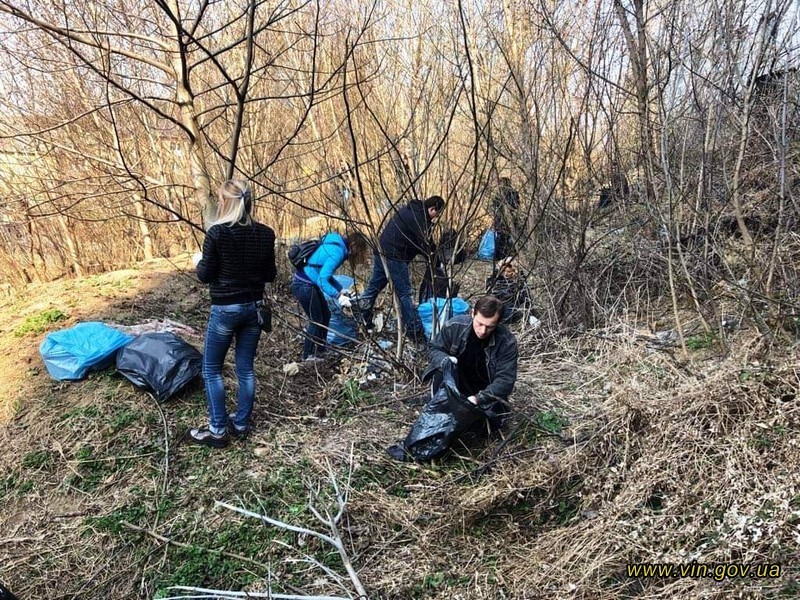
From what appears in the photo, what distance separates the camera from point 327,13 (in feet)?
19.7

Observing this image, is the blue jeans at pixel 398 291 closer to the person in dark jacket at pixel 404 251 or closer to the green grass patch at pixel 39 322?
the person in dark jacket at pixel 404 251

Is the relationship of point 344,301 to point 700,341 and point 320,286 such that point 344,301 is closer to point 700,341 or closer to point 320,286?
point 320,286

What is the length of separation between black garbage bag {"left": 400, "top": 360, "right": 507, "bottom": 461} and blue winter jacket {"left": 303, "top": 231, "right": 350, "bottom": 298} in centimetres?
155

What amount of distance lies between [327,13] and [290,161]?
5.99 ft

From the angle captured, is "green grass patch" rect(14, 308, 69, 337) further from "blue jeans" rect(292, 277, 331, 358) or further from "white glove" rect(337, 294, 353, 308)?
"white glove" rect(337, 294, 353, 308)

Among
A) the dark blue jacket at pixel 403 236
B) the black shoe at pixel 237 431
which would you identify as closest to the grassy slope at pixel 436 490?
the black shoe at pixel 237 431

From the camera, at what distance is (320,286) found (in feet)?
14.1

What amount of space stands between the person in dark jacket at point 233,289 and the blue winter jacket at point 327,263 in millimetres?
1038

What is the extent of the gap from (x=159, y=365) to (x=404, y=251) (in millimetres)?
2253

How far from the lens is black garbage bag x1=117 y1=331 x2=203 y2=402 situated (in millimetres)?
3598

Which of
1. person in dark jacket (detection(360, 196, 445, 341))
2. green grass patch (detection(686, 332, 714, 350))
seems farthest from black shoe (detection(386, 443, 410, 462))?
green grass patch (detection(686, 332, 714, 350))

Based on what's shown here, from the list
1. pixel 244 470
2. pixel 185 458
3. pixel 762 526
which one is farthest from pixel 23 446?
pixel 762 526

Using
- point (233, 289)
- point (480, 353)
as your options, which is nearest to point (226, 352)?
point (233, 289)

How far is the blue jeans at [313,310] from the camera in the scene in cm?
434
